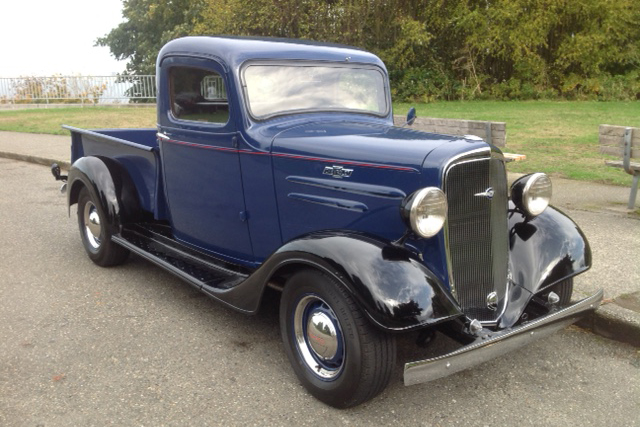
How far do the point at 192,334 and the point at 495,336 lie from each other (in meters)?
1.92

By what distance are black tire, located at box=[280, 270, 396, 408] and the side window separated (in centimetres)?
138

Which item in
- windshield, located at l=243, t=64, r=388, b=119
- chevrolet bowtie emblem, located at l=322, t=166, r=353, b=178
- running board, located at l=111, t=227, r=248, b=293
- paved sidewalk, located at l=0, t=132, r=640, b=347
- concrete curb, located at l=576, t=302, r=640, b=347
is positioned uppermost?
windshield, located at l=243, t=64, r=388, b=119

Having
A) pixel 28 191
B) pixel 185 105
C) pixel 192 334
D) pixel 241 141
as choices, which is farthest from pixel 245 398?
pixel 28 191

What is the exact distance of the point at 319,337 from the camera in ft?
9.81

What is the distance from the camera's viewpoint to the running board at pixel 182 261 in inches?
146

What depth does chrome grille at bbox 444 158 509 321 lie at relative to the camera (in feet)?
9.88

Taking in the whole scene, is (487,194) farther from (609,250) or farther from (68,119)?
(68,119)

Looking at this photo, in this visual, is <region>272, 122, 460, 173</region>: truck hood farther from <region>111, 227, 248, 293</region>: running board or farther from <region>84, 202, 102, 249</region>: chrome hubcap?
<region>84, 202, 102, 249</region>: chrome hubcap

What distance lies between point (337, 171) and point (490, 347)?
47.4 inches

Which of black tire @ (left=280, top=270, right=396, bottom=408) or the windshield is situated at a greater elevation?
the windshield

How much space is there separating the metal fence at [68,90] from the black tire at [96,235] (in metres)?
19.2

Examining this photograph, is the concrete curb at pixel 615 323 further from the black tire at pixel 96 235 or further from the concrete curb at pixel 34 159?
the concrete curb at pixel 34 159

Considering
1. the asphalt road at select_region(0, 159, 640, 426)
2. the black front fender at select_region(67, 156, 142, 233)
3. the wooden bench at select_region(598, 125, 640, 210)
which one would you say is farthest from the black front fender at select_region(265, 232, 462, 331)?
the wooden bench at select_region(598, 125, 640, 210)

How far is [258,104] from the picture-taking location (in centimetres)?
375
